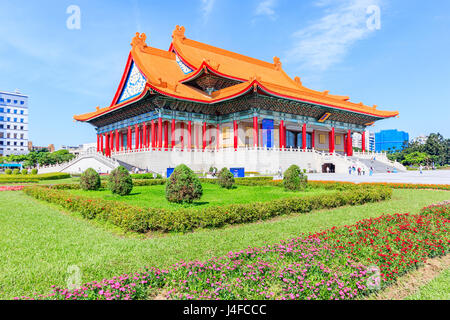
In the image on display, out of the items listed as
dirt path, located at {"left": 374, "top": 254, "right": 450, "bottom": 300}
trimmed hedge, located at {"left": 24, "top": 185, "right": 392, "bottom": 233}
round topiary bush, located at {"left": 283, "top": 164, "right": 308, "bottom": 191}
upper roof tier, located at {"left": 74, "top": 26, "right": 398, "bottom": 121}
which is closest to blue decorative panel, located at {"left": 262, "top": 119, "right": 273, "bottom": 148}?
upper roof tier, located at {"left": 74, "top": 26, "right": 398, "bottom": 121}

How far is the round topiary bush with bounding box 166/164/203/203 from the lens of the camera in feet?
28.5

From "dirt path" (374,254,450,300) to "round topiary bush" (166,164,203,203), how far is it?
5.91 metres

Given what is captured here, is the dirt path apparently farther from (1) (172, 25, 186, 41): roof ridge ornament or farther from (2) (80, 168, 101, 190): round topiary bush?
(1) (172, 25, 186, 41): roof ridge ornament

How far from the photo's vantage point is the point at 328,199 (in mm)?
9234

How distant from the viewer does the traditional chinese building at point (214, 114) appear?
2667 centimetres

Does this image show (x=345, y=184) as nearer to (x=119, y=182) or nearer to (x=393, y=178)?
(x=393, y=178)

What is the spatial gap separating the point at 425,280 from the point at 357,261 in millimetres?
850

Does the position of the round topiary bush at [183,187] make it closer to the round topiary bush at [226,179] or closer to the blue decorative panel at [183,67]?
the round topiary bush at [226,179]

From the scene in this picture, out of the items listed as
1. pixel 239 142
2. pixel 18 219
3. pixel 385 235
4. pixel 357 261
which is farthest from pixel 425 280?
pixel 239 142

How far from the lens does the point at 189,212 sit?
6531 mm

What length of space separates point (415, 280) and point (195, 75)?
87.1 ft
